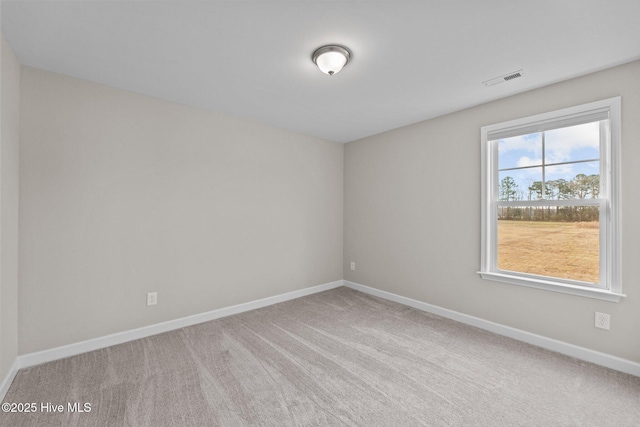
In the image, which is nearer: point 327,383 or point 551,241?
point 327,383

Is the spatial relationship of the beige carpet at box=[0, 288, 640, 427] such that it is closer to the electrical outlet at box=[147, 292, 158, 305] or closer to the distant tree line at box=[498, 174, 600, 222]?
the electrical outlet at box=[147, 292, 158, 305]

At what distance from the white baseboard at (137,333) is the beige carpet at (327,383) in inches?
3.1

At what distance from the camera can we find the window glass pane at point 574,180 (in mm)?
2408

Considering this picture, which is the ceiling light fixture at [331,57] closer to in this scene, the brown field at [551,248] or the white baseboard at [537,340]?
the brown field at [551,248]

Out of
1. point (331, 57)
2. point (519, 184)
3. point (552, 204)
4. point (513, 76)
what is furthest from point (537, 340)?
point (331, 57)

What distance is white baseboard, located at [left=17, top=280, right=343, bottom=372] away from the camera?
227 centimetres

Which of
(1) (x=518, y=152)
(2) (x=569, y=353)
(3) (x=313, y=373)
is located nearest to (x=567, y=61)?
(1) (x=518, y=152)

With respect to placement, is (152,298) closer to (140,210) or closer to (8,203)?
(140,210)

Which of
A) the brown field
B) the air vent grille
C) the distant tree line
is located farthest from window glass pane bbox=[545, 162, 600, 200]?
the air vent grille

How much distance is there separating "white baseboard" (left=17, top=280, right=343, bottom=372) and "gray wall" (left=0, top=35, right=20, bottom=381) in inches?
6.5

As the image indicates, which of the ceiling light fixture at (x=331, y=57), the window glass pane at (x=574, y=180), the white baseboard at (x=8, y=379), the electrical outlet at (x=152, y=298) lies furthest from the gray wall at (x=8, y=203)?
the window glass pane at (x=574, y=180)

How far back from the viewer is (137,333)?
2.72m

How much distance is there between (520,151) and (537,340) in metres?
1.83

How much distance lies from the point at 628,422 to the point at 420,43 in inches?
106
